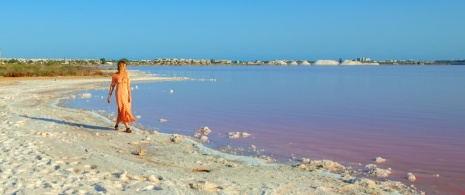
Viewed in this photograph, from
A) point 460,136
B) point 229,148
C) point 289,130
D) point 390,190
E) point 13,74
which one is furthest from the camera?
point 13,74

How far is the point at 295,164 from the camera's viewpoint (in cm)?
841

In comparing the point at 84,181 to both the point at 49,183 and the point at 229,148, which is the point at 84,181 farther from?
the point at 229,148

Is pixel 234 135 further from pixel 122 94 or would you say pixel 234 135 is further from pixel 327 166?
pixel 327 166

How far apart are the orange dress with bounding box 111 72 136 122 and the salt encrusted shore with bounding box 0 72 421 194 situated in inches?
31.8

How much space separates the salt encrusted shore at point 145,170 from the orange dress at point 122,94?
31.8 inches

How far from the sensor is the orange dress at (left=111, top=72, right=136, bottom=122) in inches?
430

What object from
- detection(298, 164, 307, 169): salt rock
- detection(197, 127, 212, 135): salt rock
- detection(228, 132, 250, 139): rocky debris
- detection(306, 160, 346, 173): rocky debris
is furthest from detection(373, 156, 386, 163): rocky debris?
detection(197, 127, 212, 135): salt rock

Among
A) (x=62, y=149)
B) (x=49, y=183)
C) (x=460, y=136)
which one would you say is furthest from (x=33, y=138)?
(x=460, y=136)

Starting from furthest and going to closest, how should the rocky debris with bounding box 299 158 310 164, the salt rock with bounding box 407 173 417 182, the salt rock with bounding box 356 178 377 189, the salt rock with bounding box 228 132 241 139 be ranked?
1. the salt rock with bounding box 228 132 241 139
2. the rocky debris with bounding box 299 158 310 164
3. the salt rock with bounding box 407 173 417 182
4. the salt rock with bounding box 356 178 377 189

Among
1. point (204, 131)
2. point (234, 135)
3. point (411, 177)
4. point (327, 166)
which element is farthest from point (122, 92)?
point (411, 177)

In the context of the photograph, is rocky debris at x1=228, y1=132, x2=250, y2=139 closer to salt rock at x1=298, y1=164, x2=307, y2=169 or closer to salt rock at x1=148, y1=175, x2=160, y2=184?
salt rock at x1=298, y1=164, x2=307, y2=169

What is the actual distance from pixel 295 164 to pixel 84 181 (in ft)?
12.5

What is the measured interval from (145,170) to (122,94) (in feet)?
14.1

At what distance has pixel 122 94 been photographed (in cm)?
1096
